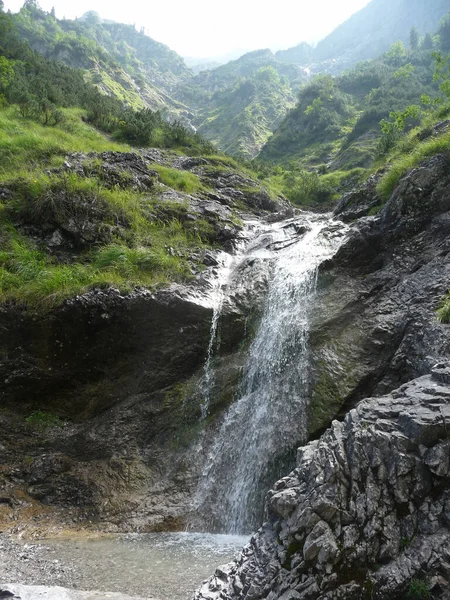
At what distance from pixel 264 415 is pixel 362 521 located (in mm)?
4897

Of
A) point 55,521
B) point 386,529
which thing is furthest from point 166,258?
point 386,529

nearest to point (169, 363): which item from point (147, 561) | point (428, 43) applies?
point (147, 561)

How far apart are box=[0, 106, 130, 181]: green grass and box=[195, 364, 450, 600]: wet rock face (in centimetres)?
1343

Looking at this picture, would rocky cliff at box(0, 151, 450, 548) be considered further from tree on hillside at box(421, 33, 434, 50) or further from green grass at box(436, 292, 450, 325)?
tree on hillside at box(421, 33, 434, 50)

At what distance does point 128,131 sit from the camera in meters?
23.2

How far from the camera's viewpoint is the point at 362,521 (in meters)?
4.78

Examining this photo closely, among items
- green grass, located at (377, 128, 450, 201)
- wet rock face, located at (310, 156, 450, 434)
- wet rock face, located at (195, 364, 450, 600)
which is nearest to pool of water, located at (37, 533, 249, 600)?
wet rock face, located at (195, 364, 450, 600)

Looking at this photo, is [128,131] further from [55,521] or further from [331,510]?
[331,510]

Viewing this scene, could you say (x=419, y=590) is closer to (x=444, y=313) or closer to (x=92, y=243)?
(x=444, y=313)

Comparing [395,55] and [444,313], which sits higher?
[395,55]

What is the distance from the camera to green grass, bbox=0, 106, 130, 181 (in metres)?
14.9

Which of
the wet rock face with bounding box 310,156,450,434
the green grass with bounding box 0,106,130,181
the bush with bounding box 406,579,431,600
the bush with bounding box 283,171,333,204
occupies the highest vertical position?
the bush with bounding box 283,171,333,204

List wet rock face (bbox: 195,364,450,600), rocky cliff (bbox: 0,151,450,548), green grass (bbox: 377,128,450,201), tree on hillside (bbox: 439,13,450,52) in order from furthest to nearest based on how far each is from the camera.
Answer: tree on hillside (bbox: 439,13,450,52), green grass (bbox: 377,128,450,201), rocky cliff (bbox: 0,151,450,548), wet rock face (bbox: 195,364,450,600)

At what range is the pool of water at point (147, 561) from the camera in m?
5.74
